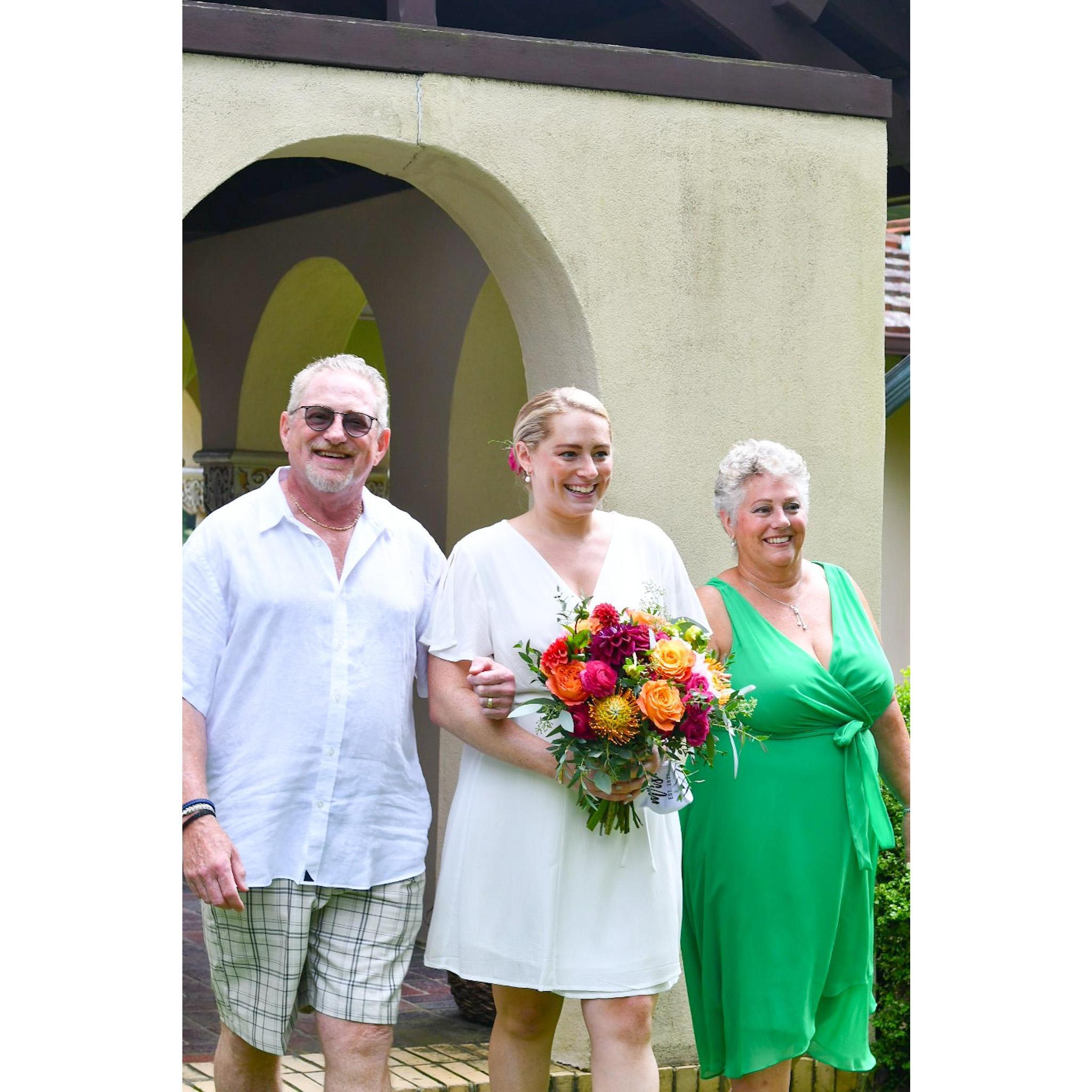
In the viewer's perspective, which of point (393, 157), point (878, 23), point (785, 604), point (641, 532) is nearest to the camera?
point (641, 532)

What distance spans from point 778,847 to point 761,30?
119 inches

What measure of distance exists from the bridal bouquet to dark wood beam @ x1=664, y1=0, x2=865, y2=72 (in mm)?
2642

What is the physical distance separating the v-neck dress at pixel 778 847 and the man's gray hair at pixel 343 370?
1169 millimetres

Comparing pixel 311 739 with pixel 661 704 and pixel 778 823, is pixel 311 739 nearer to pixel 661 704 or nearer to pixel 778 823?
pixel 661 704

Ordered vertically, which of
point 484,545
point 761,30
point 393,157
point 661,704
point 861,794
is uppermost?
point 761,30

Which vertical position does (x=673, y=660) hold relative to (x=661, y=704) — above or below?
above

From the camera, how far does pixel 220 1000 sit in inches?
165

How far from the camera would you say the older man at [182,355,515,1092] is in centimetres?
403

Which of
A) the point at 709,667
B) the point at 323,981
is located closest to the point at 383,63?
the point at 709,667

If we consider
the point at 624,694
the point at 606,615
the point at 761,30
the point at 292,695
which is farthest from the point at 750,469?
the point at 761,30

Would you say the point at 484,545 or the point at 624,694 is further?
the point at 484,545

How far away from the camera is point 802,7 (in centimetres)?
586

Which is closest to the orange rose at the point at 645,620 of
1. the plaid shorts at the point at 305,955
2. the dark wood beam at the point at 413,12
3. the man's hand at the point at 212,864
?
the plaid shorts at the point at 305,955

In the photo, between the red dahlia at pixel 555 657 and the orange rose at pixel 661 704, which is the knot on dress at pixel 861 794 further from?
the red dahlia at pixel 555 657
